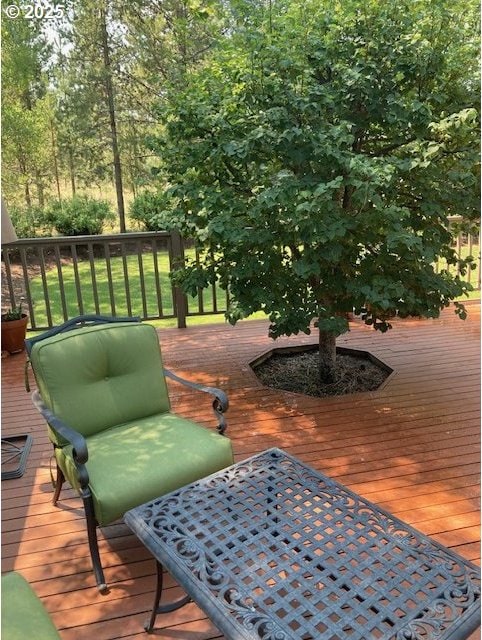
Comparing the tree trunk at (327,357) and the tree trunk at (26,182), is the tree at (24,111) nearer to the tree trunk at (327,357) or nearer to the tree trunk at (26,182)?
the tree trunk at (26,182)

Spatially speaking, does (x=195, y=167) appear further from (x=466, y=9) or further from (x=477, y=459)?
(x=477, y=459)

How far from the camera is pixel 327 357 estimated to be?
151 inches

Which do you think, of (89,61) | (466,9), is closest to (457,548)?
(466,9)

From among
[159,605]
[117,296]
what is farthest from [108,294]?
[159,605]

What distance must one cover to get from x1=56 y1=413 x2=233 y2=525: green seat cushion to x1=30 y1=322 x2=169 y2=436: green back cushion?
0.10 m

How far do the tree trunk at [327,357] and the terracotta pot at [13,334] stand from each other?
262 centimetres

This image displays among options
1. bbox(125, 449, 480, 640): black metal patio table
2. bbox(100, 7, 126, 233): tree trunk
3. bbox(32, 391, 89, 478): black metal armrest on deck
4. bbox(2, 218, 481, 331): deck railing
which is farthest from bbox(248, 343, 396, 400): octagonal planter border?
bbox(100, 7, 126, 233): tree trunk

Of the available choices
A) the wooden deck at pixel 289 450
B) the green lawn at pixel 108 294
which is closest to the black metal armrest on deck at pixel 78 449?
the wooden deck at pixel 289 450

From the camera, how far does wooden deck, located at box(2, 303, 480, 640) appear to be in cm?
194

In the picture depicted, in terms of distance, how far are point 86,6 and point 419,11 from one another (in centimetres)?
819

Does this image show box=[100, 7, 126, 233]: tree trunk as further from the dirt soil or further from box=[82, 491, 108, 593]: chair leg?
box=[82, 491, 108, 593]: chair leg

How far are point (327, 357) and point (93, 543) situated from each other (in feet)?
7.49

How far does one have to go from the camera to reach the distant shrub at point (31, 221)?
10341mm

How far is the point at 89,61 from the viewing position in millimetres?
10281
